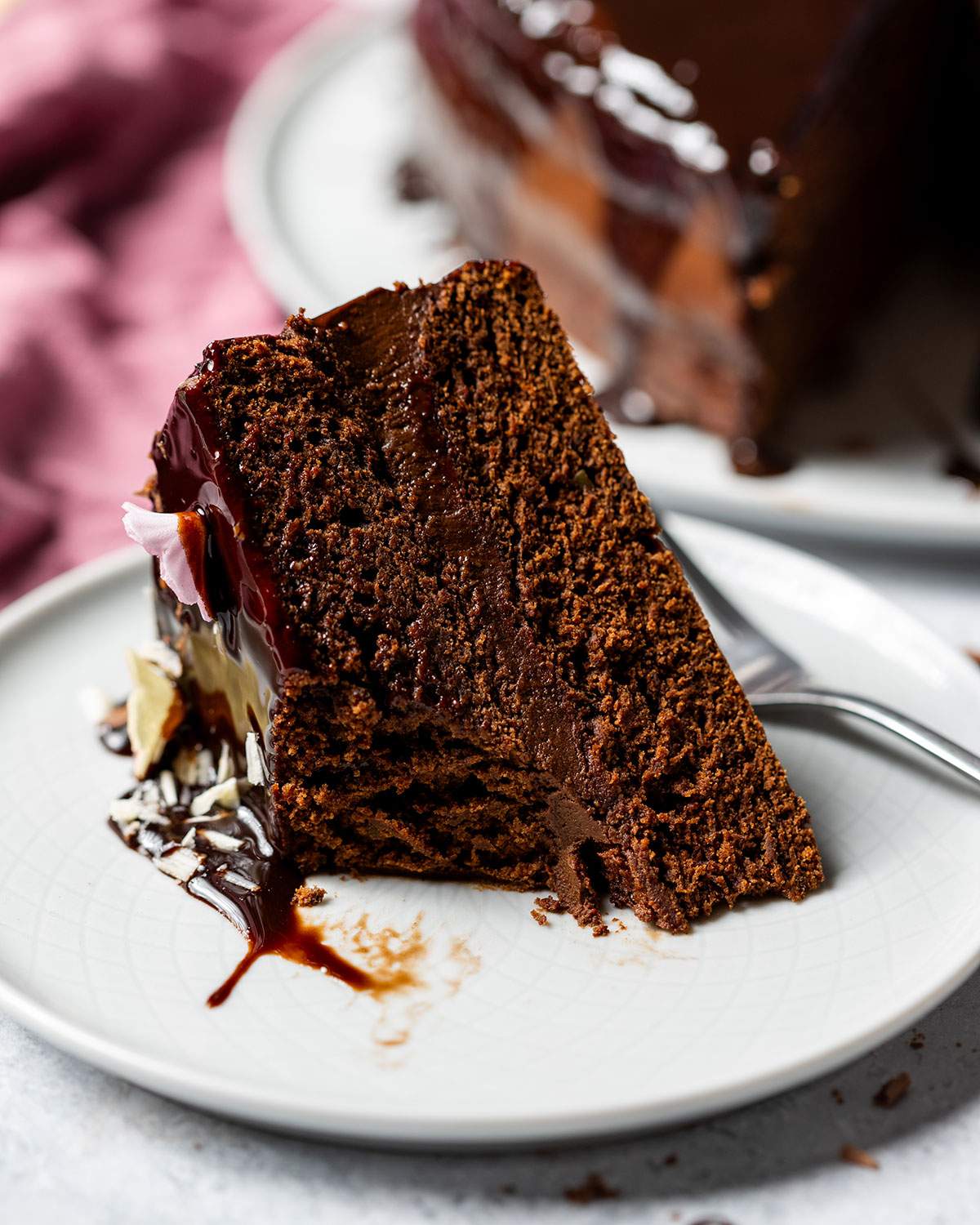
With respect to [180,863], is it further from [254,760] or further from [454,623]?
[454,623]

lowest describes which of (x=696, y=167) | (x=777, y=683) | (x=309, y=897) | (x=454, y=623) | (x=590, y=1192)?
(x=777, y=683)

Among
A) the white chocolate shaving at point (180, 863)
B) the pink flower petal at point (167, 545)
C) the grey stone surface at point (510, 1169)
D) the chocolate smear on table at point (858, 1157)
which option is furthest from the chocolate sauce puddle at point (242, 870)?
the chocolate smear on table at point (858, 1157)

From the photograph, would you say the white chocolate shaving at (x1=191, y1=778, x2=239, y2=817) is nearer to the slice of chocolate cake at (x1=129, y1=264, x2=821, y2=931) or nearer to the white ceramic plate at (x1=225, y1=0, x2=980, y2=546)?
the slice of chocolate cake at (x1=129, y1=264, x2=821, y2=931)

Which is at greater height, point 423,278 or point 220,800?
point 423,278

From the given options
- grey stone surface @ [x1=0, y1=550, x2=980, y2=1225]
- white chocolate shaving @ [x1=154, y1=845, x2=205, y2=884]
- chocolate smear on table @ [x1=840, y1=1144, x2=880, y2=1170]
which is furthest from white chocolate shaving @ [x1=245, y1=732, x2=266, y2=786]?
chocolate smear on table @ [x1=840, y1=1144, x2=880, y2=1170]

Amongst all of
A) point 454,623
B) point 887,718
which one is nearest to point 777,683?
point 887,718

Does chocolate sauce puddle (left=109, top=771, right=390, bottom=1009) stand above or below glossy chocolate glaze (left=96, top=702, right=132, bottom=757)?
below
